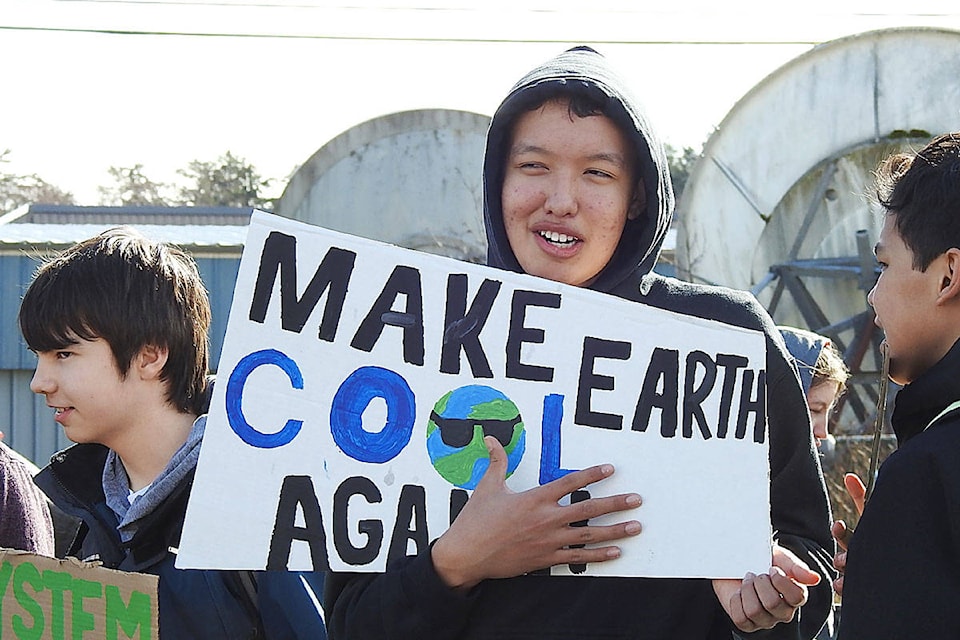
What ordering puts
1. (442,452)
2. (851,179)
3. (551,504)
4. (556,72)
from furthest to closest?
(851,179), (556,72), (442,452), (551,504)

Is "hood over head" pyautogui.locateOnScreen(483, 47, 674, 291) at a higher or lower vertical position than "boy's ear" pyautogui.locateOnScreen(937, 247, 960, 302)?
higher

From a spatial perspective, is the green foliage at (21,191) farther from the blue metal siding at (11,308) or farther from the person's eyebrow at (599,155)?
the person's eyebrow at (599,155)

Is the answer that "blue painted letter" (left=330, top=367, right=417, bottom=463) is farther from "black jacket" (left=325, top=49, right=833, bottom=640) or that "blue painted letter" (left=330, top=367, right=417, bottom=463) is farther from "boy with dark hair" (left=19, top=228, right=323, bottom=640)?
"boy with dark hair" (left=19, top=228, right=323, bottom=640)

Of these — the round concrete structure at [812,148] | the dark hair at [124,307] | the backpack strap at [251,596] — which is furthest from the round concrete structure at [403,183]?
the backpack strap at [251,596]

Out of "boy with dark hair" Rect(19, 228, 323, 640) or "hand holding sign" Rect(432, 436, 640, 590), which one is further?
"boy with dark hair" Rect(19, 228, 323, 640)

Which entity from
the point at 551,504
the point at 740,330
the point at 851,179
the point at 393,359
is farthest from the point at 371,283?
the point at 851,179

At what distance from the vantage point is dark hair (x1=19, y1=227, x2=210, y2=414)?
2646 millimetres

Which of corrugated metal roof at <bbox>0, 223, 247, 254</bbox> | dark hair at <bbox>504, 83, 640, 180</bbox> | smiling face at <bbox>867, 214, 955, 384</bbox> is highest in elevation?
dark hair at <bbox>504, 83, 640, 180</bbox>

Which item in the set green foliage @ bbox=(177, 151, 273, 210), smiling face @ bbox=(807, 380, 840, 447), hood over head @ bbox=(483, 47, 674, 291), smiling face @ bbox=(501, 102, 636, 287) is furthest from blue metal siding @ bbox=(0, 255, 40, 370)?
green foliage @ bbox=(177, 151, 273, 210)

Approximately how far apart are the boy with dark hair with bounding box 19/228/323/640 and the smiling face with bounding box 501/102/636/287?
0.88 metres

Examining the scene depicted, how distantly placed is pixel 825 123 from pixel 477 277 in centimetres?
901

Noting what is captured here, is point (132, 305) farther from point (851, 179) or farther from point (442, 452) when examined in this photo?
point (851, 179)

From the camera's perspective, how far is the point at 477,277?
79.8 inches

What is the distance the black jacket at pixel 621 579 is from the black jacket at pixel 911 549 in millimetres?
205
